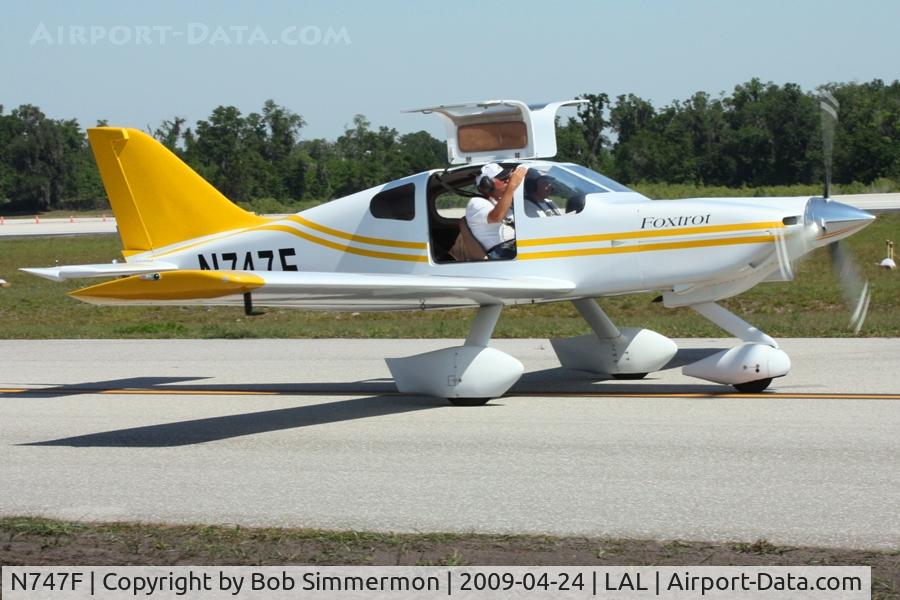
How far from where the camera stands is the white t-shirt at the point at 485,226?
10828 millimetres

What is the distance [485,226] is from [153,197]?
3.74m

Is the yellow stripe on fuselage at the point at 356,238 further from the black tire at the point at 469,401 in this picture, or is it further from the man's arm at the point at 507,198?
the black tire at the point at 469,401

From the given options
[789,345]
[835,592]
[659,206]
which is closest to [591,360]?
[659,206]

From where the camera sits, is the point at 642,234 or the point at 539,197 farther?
the point at 539,197

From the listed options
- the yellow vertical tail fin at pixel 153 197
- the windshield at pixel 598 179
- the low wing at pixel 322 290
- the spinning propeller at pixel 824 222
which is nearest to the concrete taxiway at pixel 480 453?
the low wing at pixel 322 290

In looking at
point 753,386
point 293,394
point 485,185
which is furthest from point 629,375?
point 293,394

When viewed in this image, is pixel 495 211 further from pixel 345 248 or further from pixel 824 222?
pixel 824 222

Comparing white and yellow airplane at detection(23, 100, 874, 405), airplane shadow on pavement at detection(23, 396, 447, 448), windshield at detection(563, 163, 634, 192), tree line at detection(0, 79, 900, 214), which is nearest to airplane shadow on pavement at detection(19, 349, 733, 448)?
airplane shadow on pavement at detection(23, 396, 447, 448)

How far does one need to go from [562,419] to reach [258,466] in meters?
2.65

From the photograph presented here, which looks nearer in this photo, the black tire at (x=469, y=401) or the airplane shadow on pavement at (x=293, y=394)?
the airplane shadow on pavement at (x=293, y=394)

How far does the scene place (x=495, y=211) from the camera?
10.8m

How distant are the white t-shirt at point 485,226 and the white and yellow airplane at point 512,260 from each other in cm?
13

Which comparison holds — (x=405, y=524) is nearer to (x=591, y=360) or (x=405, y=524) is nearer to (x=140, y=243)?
(x=591, y=360)

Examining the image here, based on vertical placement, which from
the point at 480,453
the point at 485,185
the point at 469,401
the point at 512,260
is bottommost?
the point at 480,453
